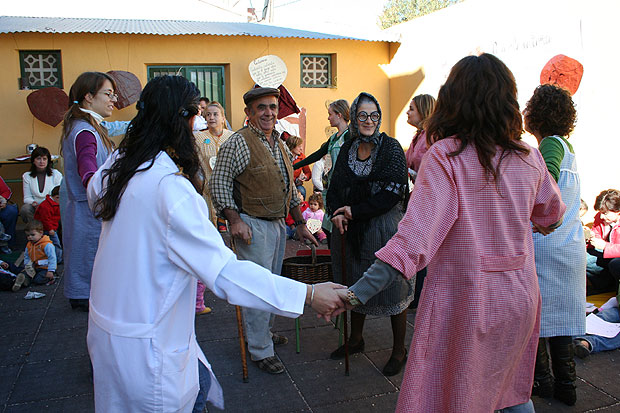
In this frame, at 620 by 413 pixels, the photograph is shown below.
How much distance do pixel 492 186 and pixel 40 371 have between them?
11.7ft

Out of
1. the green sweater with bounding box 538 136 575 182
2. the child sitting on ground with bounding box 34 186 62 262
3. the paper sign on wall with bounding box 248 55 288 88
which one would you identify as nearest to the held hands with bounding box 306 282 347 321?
the green sweater with bounding box 538 136 575 182

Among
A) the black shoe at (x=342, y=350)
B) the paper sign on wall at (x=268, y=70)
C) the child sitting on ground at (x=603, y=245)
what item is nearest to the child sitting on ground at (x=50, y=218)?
the paper sign on wall at (x=268, y=70)

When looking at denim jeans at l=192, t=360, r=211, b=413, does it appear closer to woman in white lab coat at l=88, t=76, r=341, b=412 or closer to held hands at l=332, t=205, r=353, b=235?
woman in white lab coat at l=88, t=76, r=341, b=412

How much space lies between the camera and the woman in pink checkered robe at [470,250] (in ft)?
6.86

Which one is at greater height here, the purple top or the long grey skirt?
the purple top

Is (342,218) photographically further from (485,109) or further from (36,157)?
(36,157)

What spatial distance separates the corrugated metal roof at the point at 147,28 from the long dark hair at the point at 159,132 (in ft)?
27.1

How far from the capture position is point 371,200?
12.1ft

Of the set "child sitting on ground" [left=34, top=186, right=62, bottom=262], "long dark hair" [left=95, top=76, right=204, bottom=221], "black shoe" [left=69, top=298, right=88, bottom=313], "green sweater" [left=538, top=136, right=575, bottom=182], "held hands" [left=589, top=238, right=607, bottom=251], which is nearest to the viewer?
"long dark hair" [left=95, top=76, right=204, bottom=221]

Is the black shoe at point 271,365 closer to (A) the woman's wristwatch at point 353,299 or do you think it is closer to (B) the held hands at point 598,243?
(A) the woman's wristwatch at point 353,299

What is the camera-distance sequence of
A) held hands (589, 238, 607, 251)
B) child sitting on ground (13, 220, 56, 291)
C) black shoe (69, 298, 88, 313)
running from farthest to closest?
child sitting on ground (13, 220, 56, 291) → held hands (589, 238, 607, 251) → black shoe (69, 298, 88, 313)

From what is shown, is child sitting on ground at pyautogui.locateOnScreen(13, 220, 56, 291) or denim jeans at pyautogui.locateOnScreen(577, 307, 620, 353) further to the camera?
child sitting on ground at pyautogui.locateOnScreen(13, 220, 56, 291)

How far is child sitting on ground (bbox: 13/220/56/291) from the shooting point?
6.30 metres

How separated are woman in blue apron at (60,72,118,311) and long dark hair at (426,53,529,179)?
2.62 metres
